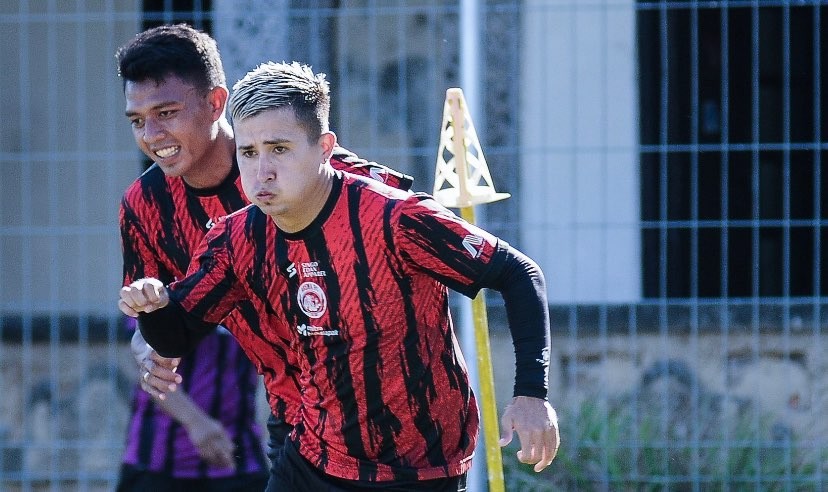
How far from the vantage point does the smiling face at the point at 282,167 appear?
3477mm

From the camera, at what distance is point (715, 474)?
632 cm

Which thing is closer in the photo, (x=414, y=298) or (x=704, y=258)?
(x=414, y=298)

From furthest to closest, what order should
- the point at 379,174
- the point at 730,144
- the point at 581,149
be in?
the point at 730,144
the point at 581,149
the point at 379,174

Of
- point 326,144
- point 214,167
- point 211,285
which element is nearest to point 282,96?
point 326,144

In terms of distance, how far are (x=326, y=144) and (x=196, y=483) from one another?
151 cm

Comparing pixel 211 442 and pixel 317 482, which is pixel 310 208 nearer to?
pixel 317 482

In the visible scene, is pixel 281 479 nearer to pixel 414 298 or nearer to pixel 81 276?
pixel 414 298

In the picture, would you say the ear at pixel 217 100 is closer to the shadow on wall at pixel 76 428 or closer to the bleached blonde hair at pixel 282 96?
the bleached blonde hair at pixel 282 96

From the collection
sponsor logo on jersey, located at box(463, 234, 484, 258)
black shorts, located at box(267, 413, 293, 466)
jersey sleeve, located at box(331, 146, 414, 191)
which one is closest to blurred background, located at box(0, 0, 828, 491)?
jersey sleeve, located at box(331, 146, 414, 191)

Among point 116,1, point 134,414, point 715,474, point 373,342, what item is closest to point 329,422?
point 373,342

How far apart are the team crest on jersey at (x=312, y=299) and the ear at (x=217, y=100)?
0.81 meters

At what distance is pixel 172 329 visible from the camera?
12.1 ft

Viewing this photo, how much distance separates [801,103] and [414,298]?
14.0 ft

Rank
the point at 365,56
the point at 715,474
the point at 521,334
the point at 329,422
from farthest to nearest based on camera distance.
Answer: the point at 365,56 → the point at 715,474 → the point at 329,422 → the point at 521,334
